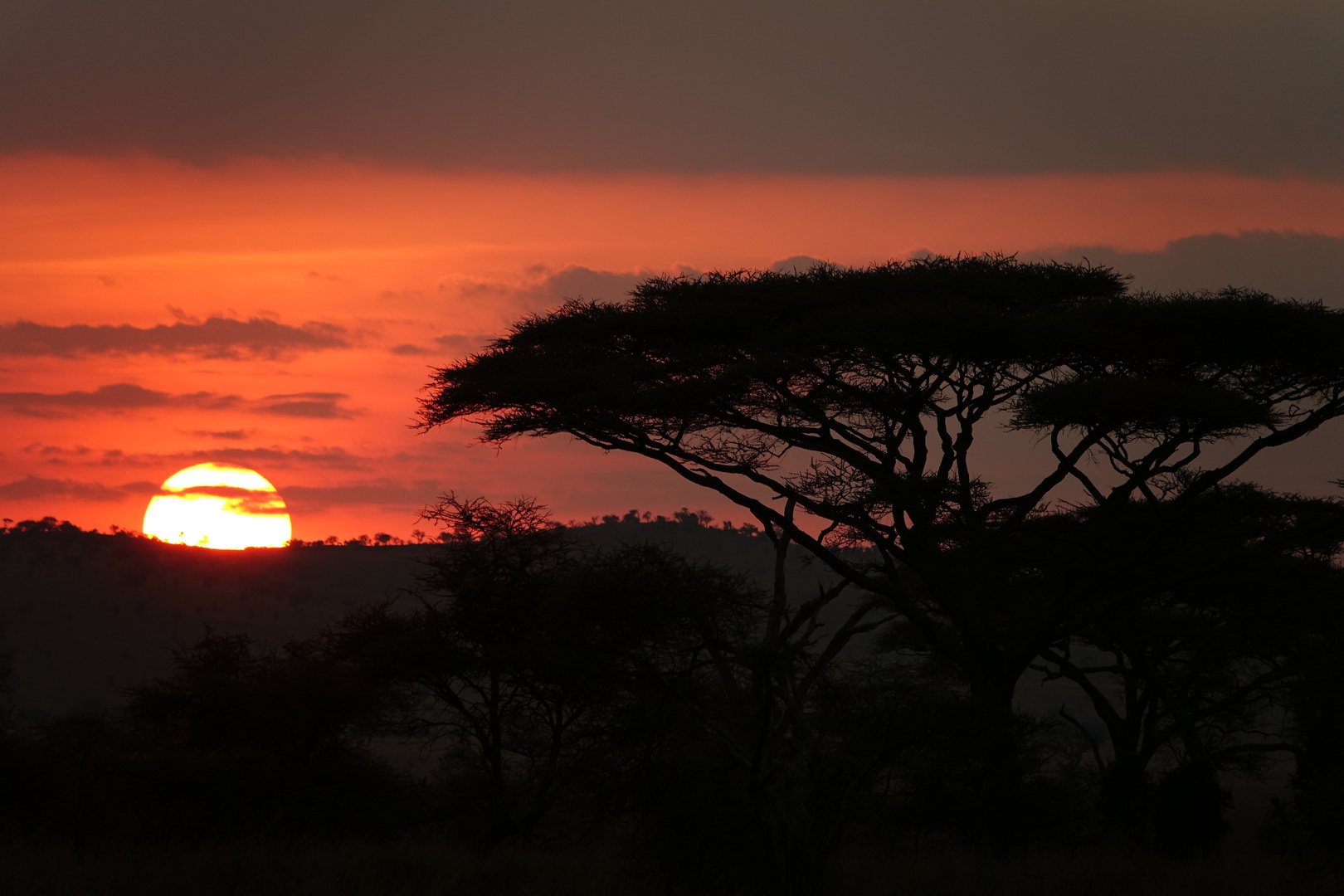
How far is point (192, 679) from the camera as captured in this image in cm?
2236

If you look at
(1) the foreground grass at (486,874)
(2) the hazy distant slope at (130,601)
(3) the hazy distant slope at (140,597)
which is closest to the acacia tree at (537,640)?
(1) the foreground grass at (486,874)

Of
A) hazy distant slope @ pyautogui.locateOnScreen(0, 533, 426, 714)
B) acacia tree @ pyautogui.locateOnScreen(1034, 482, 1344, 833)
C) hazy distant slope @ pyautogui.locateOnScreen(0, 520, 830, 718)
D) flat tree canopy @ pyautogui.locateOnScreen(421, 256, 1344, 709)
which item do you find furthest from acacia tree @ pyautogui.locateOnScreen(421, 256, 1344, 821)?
hazy distant slope @ pyautogui.locateOnScreen(0, 533, 426, 714)

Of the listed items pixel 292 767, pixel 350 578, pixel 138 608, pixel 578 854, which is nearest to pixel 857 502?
pixel 578 854

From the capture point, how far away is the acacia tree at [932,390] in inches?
593

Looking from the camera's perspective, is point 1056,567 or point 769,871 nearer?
point 769,871

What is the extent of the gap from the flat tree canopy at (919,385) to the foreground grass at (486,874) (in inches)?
120

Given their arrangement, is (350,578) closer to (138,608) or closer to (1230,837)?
(138,608)

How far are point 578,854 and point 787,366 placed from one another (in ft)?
23.8

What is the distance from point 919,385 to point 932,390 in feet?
0.65

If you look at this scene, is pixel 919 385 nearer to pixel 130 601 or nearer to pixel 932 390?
pixel 932 390

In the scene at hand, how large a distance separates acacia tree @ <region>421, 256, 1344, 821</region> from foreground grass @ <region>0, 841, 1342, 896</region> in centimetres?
193

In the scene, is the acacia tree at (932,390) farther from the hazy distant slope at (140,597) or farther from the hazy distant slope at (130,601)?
the hazy distant slope at (130,601)

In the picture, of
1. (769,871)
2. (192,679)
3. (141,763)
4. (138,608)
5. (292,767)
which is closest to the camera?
(769,871)

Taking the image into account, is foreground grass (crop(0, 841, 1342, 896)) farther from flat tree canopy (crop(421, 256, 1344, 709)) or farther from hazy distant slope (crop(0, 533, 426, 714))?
hazy distant slope (crop(0, 533, 426, 714))
